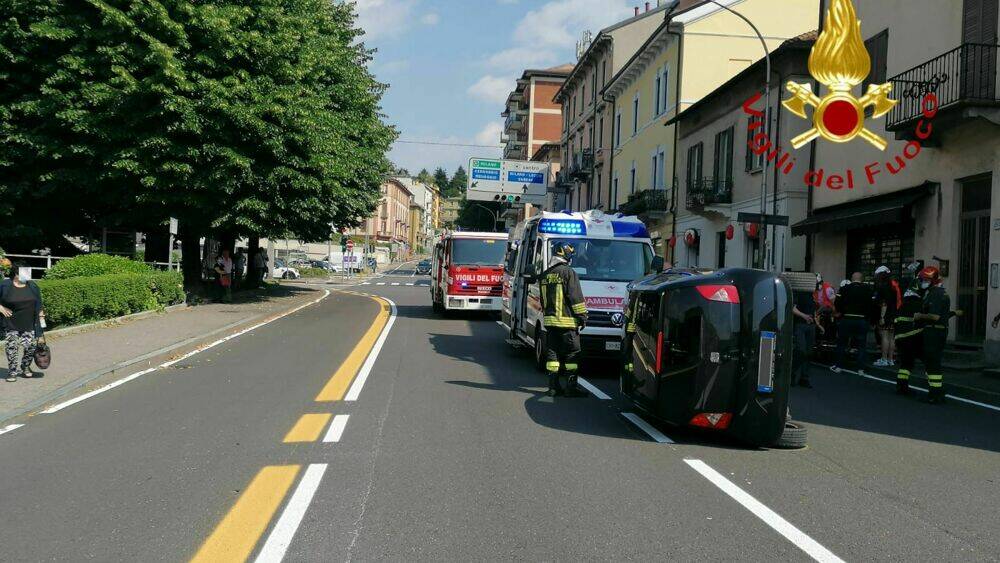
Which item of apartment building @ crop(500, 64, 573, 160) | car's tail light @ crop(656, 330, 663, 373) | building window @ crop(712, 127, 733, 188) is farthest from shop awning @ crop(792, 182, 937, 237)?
apartment building @ crop(500, 64, 573, 160)

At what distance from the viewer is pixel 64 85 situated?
74.9 ft

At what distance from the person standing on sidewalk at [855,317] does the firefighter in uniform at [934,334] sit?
12.4ft

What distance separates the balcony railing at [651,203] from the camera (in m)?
34.6

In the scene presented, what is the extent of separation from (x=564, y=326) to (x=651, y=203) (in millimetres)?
25767

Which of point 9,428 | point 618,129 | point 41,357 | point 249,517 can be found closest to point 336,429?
point 249,517

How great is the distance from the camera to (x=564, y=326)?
10.0m

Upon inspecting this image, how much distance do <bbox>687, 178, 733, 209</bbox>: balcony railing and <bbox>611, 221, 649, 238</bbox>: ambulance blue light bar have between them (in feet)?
49.0

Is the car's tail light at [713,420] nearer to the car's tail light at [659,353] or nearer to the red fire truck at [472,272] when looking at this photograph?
the car's tail light at [659,353]

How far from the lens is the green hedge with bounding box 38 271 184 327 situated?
16297 mm

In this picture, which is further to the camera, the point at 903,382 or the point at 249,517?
the point at 903,382

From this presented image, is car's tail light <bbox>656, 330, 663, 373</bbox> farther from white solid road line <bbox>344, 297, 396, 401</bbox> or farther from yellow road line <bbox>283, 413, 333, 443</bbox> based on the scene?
white solid road line <bbox>344, 297, 396, 401</bbox>

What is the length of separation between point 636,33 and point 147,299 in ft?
108

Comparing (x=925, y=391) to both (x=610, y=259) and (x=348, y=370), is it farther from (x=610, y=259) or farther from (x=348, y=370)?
(x=348, y=370)

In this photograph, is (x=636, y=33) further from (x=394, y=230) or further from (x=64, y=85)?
(x=394, y=230)
